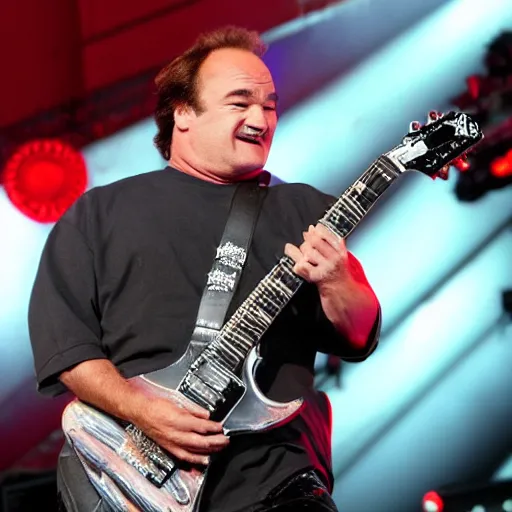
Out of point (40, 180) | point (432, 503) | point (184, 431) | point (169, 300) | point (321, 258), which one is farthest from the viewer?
point (40, 180)

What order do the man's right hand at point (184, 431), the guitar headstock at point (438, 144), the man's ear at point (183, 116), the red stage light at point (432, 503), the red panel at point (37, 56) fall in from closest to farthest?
the man's right hand at point (184, 431)
the guitar headstock at point (438, 144)
the man's ear at point (183, 116)
the red stage light at point (432, 503)
the red panel at point (37, 56)

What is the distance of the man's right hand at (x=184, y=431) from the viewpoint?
198 centimetres

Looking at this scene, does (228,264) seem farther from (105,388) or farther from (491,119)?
(491,119)

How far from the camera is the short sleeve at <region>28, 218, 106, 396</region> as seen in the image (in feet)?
7.04

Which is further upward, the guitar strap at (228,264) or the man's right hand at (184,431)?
the guitar strap at (228,264)

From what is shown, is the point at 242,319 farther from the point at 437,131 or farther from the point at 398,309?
the point at 398,309

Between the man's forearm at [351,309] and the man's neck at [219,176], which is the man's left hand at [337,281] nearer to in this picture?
the man's forearm at [351,309]

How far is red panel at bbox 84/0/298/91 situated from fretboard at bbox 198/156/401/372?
1.51 m

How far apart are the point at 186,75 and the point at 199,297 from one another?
0.67m

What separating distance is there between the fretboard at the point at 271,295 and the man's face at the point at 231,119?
32 centimetres

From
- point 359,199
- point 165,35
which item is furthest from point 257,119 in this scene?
point 165,35

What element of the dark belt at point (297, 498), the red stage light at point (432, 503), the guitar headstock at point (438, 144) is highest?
the guitar headstock at point (438, 144)

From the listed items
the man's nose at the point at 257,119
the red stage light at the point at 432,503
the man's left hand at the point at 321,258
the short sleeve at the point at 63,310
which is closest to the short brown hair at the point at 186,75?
the man's nose at the point at 257,119

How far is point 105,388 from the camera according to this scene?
6.82 ft
